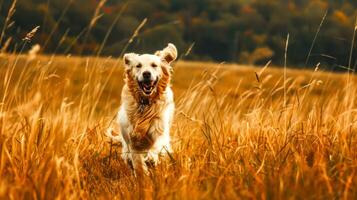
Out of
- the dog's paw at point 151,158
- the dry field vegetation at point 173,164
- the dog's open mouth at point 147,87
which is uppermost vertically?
the dog's open mouth at point 147,87

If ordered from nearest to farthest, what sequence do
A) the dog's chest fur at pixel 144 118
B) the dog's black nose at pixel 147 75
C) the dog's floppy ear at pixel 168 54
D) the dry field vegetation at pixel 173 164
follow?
the dry field vegetation at pixel 173 164 → the dog's black nose at pixel 147 75 → the dog's chest fur at pixel 144 118 → the dog's floppy ear at pixel 168 54

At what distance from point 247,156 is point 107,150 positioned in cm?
173

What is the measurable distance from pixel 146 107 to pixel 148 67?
Answer: 1.22 ft

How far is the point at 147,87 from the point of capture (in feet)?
16.9

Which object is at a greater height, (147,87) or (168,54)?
(168,54)

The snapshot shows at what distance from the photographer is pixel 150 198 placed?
10.9 feet

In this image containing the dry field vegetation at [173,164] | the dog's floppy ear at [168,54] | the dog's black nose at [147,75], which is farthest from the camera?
the dog's floppy ear at [168,54]

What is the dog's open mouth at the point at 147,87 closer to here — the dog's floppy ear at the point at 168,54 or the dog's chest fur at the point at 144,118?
the dog's chest fur at the point at 144,118

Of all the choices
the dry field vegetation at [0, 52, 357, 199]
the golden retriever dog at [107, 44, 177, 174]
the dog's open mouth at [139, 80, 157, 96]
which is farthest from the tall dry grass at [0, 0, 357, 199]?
the dog's open mouth at [139, 80, 157, 96]

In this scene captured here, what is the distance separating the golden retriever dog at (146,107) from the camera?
5145mm

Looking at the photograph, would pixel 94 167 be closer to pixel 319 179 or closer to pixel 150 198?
pixel 150 198

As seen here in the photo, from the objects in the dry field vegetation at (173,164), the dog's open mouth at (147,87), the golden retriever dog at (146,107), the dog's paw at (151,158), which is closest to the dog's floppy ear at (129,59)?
the golden retriever dog at (146,107)

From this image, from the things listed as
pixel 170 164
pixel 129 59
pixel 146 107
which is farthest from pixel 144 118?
pixel 170 164

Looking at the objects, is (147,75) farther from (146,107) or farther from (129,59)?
(129,59)
